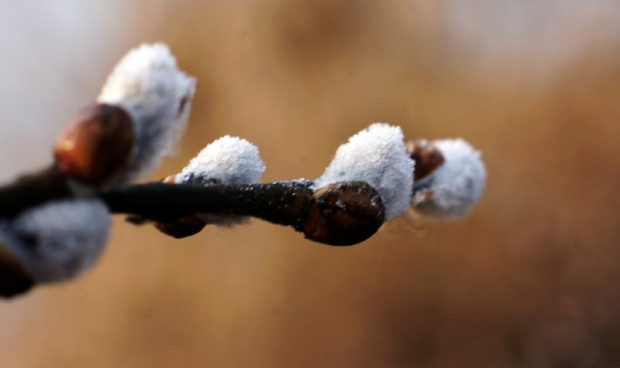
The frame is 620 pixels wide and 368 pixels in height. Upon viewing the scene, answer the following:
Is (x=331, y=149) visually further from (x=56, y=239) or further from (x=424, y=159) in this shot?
(x=56, y=239)

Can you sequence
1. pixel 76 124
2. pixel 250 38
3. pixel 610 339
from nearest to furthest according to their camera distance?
pixel 76 124, pixel 610 339, pixel 250 38

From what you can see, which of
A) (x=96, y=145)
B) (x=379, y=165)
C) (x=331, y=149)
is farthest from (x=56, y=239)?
(x=331, y=149)

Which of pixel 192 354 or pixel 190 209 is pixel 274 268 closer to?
pixel 192 354

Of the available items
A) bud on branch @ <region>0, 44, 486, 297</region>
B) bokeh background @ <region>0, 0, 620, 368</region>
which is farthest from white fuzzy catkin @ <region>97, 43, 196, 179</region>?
bokeh background @ <region>0, 0, 620, 368</region>

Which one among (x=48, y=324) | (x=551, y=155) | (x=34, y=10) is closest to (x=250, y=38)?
(x=34, y=10)

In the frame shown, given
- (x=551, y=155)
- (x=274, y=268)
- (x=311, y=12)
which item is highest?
(x=311, y=12)

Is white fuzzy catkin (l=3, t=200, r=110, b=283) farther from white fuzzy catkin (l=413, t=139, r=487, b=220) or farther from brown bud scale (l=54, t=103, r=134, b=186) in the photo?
white fuzzy catkin (l=413, t=139, r=487, b=220)

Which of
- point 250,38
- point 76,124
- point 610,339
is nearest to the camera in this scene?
point 76,124
